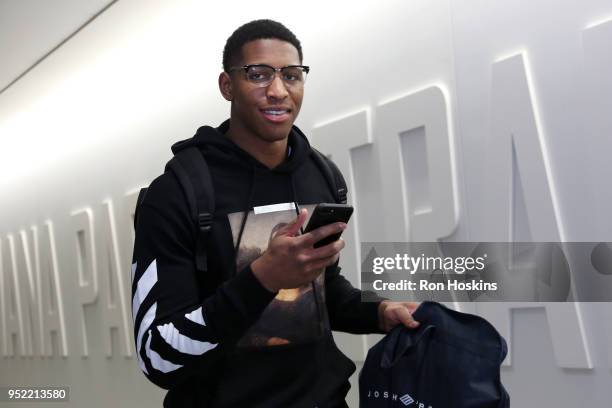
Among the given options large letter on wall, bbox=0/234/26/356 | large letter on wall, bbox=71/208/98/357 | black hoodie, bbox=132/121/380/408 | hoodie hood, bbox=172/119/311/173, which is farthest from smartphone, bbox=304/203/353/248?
large letter on wall, bbox=0/234/26/356

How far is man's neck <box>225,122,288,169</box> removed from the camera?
1702 mm

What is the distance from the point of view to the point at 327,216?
140cm

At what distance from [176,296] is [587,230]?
5.21ft

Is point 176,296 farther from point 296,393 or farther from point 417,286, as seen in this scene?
point 417,286

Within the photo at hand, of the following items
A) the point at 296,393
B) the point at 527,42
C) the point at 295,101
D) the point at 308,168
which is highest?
the point at 527,42

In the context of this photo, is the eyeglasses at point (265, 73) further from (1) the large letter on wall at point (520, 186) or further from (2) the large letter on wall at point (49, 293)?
(2) the large letter on wall at point (49, 293)

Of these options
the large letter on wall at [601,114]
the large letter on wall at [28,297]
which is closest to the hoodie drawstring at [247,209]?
the large letter on wall at [601,114]

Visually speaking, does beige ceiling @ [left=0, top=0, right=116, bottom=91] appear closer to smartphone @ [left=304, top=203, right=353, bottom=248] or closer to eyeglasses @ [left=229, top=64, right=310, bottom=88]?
eyeglasses @ [left=229, top=64, right=310, bottom=88]

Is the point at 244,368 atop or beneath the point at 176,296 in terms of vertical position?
beneath

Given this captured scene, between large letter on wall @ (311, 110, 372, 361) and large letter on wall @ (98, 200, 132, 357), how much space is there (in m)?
2.27

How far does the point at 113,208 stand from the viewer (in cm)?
548

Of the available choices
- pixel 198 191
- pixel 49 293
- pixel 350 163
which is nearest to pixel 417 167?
pixel 350 163

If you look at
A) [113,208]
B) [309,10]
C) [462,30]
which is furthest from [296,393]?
[113,208]

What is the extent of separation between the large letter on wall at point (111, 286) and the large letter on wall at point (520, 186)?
3.13 m
